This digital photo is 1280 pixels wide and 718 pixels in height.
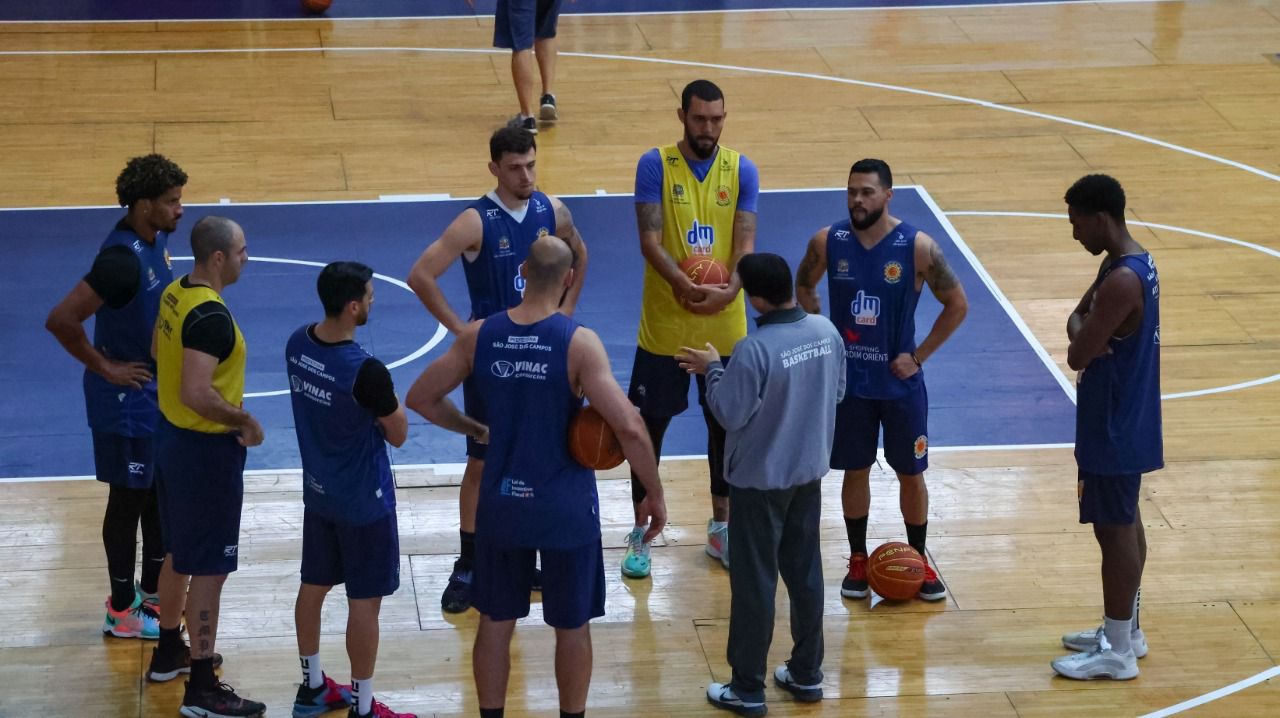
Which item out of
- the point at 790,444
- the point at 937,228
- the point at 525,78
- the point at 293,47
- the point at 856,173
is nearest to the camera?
the point at 790,444

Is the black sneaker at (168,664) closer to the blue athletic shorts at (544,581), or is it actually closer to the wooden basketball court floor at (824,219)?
the wooden basketball court floor at (824,219)

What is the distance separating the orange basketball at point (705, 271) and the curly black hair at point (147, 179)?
2258 mm

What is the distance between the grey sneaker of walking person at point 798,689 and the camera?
21.9 ft

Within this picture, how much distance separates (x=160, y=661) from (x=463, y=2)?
1121 cm

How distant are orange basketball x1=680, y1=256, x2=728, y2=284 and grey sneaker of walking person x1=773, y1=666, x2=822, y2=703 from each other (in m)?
1.78

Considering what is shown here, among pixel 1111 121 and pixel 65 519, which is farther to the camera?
pixel 1111 121

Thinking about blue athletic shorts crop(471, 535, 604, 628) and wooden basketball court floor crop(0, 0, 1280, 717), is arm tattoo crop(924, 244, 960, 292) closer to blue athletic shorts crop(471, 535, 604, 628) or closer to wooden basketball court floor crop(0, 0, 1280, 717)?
wooden basketball court floor crop(0, 0, 1280, 717)

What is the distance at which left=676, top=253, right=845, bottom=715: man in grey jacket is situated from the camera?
618cm

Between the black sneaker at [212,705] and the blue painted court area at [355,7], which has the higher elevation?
the blue painted court area at [355,7]

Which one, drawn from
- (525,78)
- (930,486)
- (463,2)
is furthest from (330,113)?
(930,486)

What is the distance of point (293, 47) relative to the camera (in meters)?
15.2

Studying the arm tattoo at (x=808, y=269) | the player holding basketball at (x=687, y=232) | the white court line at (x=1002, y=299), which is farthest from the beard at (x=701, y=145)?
the white court line at (x=1002, y=299)

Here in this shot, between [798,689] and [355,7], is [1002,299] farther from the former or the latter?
[355,7]

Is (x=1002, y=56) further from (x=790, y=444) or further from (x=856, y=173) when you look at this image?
(x=790, y=444)
